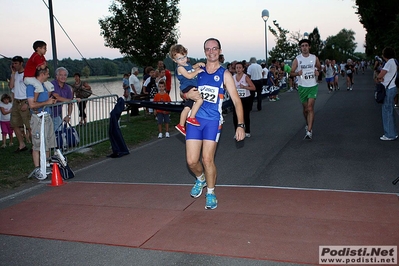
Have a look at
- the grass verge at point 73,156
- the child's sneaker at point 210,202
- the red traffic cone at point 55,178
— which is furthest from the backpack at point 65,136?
the child's sneaker at point 210,202

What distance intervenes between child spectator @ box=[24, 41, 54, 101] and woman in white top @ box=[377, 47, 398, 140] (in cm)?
728

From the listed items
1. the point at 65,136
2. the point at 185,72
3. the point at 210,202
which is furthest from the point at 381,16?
the point at 210,202

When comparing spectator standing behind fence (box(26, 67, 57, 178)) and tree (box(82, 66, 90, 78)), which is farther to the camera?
tree (box(82, 66, 90, 78))

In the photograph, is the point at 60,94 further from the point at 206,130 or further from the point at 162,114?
the point at 206,130

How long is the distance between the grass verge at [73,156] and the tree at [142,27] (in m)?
10.2

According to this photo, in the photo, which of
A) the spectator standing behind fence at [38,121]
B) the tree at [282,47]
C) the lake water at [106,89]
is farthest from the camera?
the tree at [282,47]

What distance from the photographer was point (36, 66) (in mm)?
8672

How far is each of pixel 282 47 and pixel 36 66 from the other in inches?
1501

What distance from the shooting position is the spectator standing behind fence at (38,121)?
8.47 m

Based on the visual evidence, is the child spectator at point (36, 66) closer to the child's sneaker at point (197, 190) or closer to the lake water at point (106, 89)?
the child's sneaker at point (197, 190)

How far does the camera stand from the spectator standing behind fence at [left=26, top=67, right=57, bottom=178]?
333 inches

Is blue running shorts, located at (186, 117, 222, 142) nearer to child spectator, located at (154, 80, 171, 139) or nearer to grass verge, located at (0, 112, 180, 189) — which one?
grass verge, located at (0, 112, 180, 189)

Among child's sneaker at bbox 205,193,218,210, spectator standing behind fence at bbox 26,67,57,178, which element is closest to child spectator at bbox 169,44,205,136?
child's sneaker at bbox 205,193,218,210

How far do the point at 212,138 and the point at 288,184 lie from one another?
193 cm
